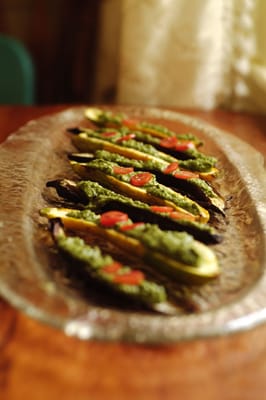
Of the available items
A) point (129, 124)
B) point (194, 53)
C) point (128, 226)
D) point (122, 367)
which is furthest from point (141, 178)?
point (194, 53)

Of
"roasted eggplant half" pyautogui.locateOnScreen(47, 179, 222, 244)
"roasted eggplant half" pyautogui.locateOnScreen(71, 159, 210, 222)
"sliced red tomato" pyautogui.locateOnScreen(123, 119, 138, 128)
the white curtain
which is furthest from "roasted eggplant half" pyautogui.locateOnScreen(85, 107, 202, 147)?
the white curtain

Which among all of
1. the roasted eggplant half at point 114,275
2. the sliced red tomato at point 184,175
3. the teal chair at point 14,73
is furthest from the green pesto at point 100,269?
the teal chair at point 14,73

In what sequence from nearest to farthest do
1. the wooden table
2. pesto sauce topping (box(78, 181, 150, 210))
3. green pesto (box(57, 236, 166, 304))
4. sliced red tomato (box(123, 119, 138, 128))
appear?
the wooden table
green pesto (box(57, 236, 166, 304))
pesto sauce topping (box(78, 181, 150, 210))
sliced red tomato (box(123, 119, 138, 128))

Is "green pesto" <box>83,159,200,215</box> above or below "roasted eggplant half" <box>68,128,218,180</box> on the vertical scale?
below

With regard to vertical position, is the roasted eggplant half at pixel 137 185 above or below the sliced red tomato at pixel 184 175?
below

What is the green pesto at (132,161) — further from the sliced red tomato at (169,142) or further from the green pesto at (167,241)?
the green pesto at (167,241)

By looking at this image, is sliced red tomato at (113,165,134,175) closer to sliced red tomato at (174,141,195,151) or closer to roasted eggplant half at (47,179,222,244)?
roasted eggplant half at (47,179,222,244)

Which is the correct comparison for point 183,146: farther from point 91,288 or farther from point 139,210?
point 91,288
